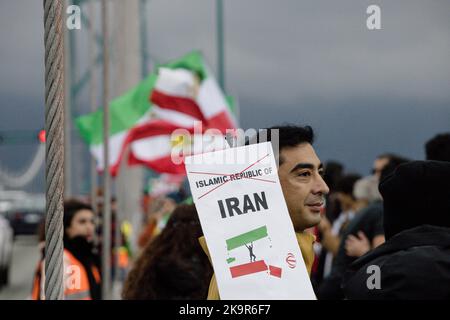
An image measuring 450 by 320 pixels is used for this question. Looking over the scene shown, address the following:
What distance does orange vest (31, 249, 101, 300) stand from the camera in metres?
5.29

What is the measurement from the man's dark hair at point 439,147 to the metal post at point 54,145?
3116mm

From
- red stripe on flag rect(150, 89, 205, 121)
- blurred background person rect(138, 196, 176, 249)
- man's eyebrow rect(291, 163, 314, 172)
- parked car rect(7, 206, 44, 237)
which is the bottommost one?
parked car rect(7, 206, 44, 237)

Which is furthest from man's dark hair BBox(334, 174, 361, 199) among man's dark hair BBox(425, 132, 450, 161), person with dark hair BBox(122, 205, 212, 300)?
person with dark hair BBox(122, 205, 212, 300)

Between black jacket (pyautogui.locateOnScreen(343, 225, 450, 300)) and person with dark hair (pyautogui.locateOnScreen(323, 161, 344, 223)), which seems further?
person with dark hair (pyautogui.locateOnScreen(323, 161, 344, 223))

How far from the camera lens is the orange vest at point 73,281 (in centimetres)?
529

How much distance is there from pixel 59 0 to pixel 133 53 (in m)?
16.6

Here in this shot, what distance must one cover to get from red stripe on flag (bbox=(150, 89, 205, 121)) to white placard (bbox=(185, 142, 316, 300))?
11.8 metres

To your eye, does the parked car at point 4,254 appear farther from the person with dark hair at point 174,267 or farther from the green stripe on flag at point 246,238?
the green stripe on flag at point 246,238

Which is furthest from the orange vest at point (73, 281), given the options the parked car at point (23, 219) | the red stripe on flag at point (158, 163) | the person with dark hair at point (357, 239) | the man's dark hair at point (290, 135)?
the parked car at point (23, 219)

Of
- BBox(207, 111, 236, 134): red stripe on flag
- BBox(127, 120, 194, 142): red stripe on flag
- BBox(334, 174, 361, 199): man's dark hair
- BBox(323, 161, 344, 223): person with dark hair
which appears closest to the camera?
BBox(334, 174, 361, 199): man's dark hair

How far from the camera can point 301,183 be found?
3312 mm

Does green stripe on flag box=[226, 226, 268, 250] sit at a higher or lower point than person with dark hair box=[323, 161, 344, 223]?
higher

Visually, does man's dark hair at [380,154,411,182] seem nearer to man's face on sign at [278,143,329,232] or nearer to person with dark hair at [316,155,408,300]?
person with dark hair at [316,155,408,300]
